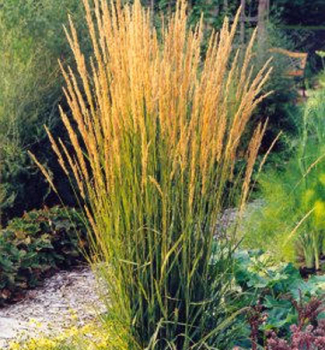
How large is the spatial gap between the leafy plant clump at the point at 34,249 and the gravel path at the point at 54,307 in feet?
0.28

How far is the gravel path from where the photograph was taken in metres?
4.39

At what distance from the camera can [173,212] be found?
3.40 meters

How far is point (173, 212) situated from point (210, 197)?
0.20m

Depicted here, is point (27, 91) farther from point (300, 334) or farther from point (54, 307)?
point (300, 334)

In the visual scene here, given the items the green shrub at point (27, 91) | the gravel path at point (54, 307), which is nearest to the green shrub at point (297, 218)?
the gravel path at point (54, 307)

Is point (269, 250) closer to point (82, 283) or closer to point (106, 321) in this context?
point (82, 283)

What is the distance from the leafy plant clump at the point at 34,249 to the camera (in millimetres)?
5195

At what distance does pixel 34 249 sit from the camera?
221 inches

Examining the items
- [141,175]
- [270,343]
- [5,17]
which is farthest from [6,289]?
[5,17]

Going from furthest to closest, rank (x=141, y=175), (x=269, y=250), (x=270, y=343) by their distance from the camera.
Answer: (x=269, y=250)
(x=141, y=175)
(x=270, y=343)

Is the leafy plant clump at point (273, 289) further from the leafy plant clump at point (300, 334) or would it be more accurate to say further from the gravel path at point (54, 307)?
the gravel path at point (54, 307)

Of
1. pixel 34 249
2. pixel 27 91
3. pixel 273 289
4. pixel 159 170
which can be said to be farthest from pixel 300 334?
pixel 27 91

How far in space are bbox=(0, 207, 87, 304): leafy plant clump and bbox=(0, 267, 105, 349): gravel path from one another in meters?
0.08

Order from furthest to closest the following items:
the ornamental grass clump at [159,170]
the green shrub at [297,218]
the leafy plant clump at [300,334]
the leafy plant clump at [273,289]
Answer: the green shrub at [297,218]
the leafy plant clump at [273,289]
the ornamental grass clump at [159,170]
the leafy plant clump at [300,334]
